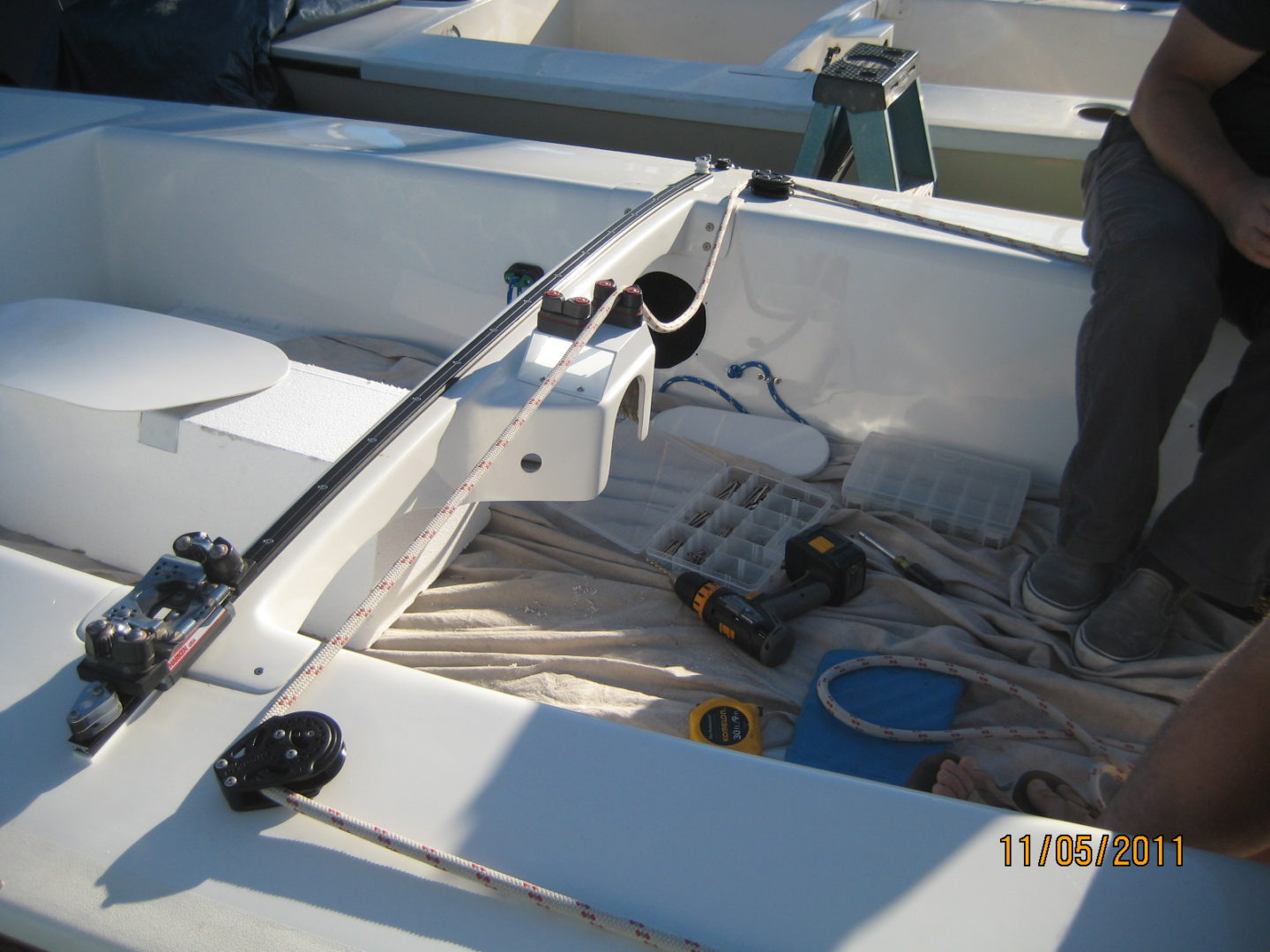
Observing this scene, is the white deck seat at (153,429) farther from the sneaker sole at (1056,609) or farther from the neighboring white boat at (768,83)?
the neighboring white boat at (768,83)

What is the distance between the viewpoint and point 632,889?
0.57 metres

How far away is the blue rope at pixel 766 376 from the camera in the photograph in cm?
184

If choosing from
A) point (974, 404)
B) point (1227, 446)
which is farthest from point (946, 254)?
point (1227, 446)

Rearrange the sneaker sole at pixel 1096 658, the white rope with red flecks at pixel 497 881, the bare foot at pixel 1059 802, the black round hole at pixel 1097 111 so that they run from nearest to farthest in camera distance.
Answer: the white rope with red flecks at pixel 497 881 → the bare foot at pixel 1059 802 → the sneaker sole at pixel 1096 658 → the black round hole at pixel 1097 111

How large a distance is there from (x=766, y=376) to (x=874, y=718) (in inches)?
30.5

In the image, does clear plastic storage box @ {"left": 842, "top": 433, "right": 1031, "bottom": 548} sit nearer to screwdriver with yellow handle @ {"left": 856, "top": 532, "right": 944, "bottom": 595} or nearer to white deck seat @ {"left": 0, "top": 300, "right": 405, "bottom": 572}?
screwdriver with yellow handle @ {"left": 856, "top": 532, "right": 944, "bottom": 595}

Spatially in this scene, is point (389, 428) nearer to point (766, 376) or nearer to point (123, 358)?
A: point (123, 358)

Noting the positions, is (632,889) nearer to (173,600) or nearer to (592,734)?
(592,734)

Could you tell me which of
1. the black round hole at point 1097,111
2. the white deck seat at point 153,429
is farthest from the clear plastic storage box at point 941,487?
the black round hole at point 1097,111

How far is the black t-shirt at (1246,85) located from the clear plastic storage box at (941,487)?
0.61 metres

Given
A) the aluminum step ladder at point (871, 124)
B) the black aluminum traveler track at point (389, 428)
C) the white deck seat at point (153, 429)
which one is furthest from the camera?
the aluminum step ladder at point (871, 124)

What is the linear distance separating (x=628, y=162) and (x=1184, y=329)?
1.08 m

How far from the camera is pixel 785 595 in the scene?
1.45 meters
